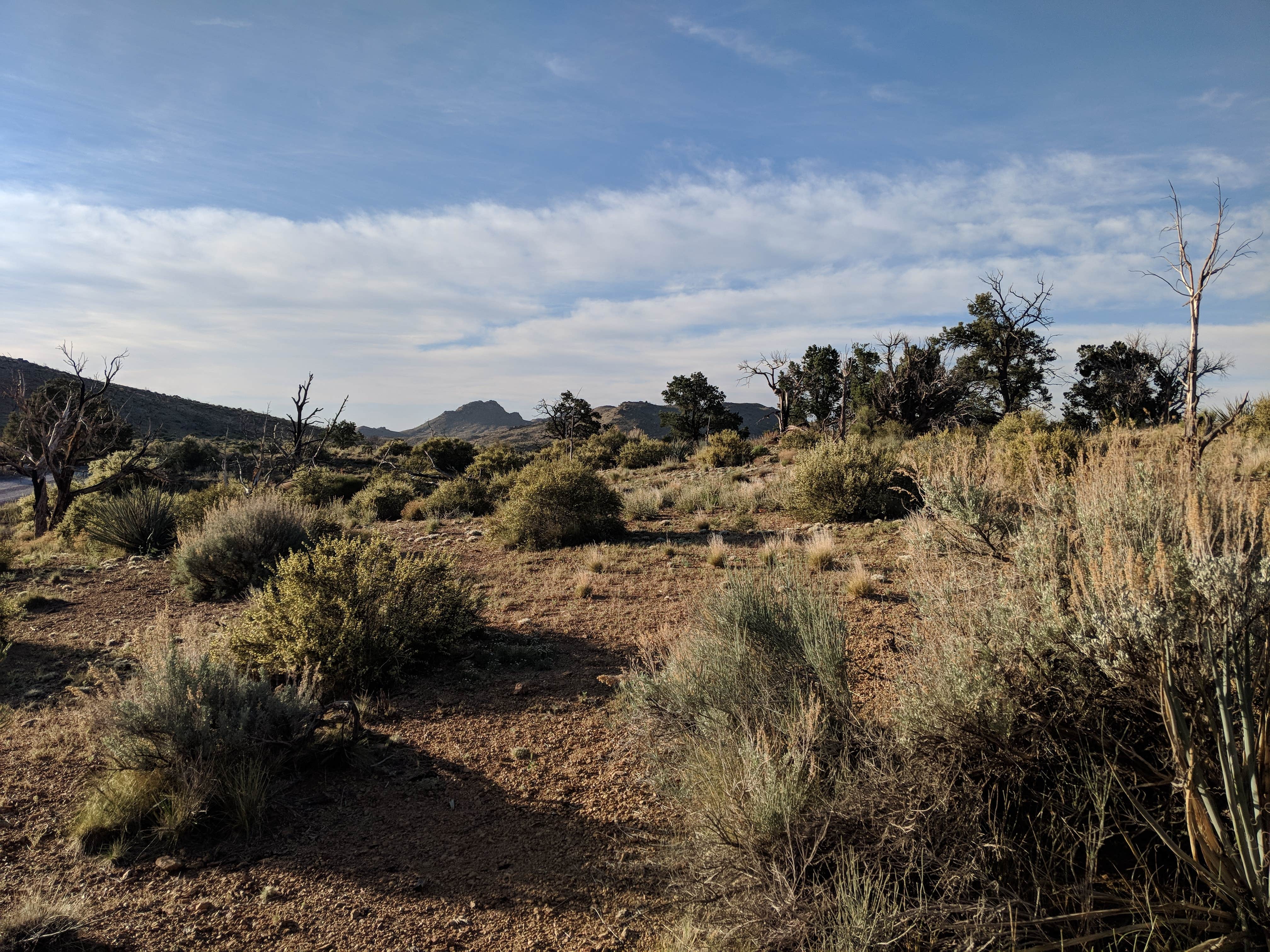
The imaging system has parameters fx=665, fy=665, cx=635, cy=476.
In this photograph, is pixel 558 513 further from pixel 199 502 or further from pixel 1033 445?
pixel 1033 445

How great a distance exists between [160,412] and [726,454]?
4835 cm

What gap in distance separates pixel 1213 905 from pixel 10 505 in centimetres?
2732

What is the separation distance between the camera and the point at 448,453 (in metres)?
32.2

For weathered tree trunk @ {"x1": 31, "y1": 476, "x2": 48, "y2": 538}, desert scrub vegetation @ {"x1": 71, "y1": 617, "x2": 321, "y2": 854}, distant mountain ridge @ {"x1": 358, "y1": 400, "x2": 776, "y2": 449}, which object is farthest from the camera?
distant mountain ridge @ {"x1": 358, "y1": 400, "x2": 776, "y2": 449}

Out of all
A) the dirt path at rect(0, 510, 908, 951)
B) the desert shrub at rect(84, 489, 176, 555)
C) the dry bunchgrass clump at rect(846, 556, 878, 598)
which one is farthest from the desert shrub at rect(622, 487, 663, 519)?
the desert shrub at rect(84, 489, 176, 555)

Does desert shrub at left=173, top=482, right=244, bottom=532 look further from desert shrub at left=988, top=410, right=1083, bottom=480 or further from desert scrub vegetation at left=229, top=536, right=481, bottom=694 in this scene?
desert shrub at left=988, top=410, right=1083, bottom=480

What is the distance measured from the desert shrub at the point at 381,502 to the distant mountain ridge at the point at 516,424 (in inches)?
642

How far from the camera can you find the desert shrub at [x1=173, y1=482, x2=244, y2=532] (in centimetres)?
1240

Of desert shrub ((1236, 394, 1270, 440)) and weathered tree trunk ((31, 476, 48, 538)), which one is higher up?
desert shrub ((1236, 394, 1270, 440))

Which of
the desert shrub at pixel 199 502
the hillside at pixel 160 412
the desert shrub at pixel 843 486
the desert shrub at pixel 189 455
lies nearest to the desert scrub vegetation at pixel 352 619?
the desert shrub at pixel 199 502

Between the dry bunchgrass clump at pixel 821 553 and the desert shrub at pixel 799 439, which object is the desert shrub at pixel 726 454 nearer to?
the desert shrub at pixel 799 439

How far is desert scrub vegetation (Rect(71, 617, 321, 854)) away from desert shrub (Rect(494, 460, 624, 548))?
24.1 feet

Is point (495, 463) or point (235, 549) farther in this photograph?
point (495, 463)

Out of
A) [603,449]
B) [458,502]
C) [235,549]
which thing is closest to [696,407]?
[603,449]
